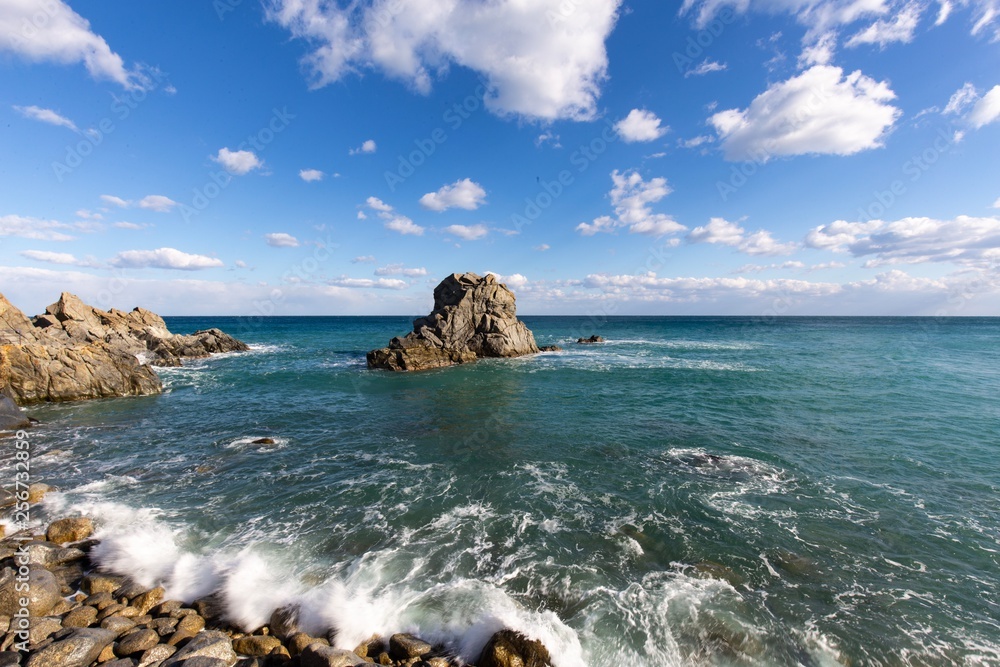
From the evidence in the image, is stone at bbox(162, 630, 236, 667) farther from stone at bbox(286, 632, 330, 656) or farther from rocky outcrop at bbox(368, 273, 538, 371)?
rocky outcrop at bbox(368, 273, 538, 371)

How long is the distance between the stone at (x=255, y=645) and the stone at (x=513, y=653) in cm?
361

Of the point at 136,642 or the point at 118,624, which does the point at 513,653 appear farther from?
the point at 118,624

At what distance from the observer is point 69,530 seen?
1059 cm

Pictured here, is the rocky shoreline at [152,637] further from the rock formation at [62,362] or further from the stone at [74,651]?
the rock formation at [62,362]

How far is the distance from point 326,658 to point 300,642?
1.16 metres

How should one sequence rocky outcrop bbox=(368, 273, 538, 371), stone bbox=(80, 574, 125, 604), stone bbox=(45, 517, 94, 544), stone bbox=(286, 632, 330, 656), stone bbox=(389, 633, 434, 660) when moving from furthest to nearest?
rocky outcrop bbox=(368, 273, 538, 371), stone bbox=(45, 517, 94, 544), stone bbox=(80, 574, 125, 604), stone bbox=(389, 633, 434, 660), stone bbox=(286, 632, 330, 656)

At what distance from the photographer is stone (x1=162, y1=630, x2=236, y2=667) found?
6.37 metres

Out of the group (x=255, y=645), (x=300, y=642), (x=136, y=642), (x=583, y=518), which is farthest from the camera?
(x=583, y=518)

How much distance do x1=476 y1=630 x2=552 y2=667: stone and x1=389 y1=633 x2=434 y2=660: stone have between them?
3.28 ft

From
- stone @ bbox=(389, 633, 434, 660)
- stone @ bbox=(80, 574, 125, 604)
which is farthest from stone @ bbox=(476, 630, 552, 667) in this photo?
stone @ bbox=(80, 574, 125, 604)

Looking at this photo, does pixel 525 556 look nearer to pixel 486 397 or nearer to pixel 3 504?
pixel 3 504

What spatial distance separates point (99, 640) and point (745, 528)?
46.8 feet

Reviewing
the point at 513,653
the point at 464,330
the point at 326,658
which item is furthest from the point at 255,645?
the point at 464,330

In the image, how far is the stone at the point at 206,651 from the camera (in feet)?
20.9
